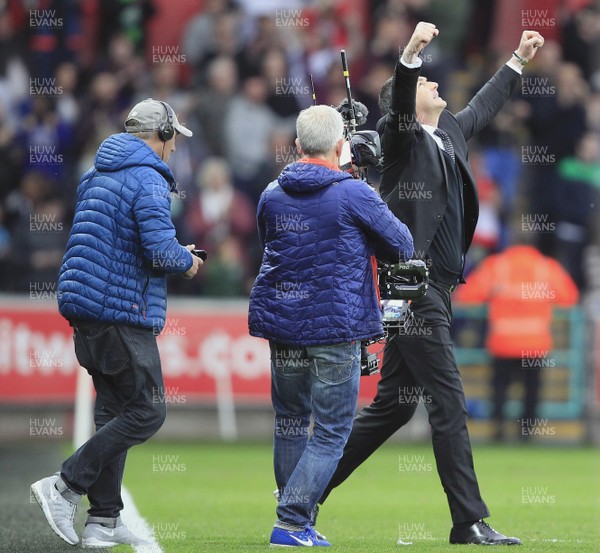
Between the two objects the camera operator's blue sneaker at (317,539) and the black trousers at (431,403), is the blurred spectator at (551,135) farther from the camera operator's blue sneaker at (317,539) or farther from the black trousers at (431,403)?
the camera operator's blue sneaker at (317,539)

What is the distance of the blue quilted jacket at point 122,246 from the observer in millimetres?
7949

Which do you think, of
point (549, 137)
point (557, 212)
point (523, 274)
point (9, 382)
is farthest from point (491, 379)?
point (9, 382)

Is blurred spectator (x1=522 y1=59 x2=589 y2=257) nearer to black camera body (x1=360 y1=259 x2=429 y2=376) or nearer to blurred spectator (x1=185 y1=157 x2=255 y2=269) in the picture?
blurred spectator (x1=185 y1=157 x2=255 y2=269)

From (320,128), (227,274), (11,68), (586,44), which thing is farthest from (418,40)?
(11,68)

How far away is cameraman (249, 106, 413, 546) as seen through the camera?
778 cm

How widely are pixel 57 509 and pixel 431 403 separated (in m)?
2.15

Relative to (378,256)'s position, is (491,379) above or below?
below

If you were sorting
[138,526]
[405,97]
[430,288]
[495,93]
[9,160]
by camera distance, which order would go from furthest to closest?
[9,160] → [495,93] → [138,526] → [430,288] → [405,97]

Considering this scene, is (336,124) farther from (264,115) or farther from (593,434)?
(264,115)

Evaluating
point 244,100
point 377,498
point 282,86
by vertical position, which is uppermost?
point 282,86

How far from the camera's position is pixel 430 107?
344 inches

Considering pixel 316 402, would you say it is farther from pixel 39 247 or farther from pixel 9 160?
pixel 9 160

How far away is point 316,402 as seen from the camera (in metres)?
7.87

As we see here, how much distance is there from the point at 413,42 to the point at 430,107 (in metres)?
0.84
